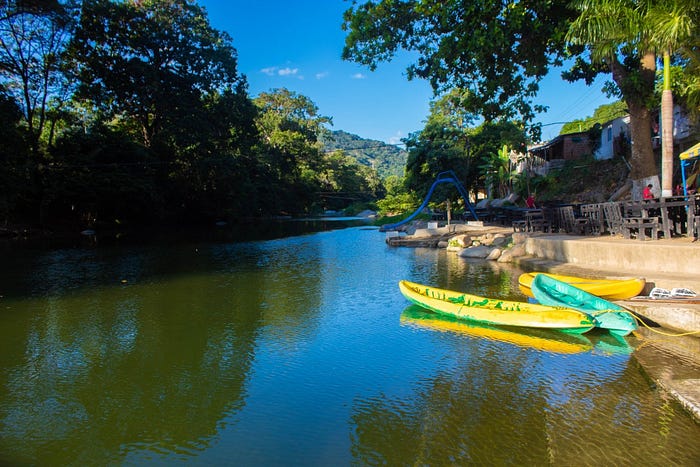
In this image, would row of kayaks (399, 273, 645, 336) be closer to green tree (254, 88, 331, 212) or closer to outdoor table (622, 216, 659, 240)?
outdoor table (622, 216, 659, 240)

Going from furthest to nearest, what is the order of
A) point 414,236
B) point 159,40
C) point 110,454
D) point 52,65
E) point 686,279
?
point 159,40 < point 52,65 < point 414,236 < point 686,279 < point 110,454

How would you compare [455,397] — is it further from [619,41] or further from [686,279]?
[619,41]

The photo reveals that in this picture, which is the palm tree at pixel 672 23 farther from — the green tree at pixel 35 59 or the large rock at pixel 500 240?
the green tree at pixel 35 59

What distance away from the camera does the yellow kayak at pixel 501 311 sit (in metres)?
7.06

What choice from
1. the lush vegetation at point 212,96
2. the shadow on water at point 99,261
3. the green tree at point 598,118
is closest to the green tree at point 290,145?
the lush vegetation at point 212,96

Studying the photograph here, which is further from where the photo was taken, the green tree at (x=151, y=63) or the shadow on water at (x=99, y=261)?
the green tree at (x=151, y=63)

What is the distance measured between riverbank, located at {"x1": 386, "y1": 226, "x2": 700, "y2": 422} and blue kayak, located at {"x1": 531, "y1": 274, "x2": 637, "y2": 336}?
334 mm

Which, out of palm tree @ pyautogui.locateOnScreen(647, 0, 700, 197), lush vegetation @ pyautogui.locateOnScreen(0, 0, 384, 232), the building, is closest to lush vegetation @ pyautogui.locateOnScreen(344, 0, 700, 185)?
palm tree @ pyautogui.locateOnScreen(647, 0, 700, 197)

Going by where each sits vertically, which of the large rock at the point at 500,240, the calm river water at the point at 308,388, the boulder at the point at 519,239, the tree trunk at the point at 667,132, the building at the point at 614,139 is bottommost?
the calm river water at the point at 308,388

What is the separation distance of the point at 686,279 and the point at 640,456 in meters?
5.41

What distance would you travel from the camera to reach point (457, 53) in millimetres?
15172

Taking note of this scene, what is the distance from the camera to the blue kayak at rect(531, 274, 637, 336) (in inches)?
277

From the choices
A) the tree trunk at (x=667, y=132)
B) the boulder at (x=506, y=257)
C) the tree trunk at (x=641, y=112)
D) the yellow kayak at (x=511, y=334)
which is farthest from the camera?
the boulder at (x=506, y=257)

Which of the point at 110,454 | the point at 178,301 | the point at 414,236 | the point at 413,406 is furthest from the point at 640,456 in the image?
the point at 414,236
